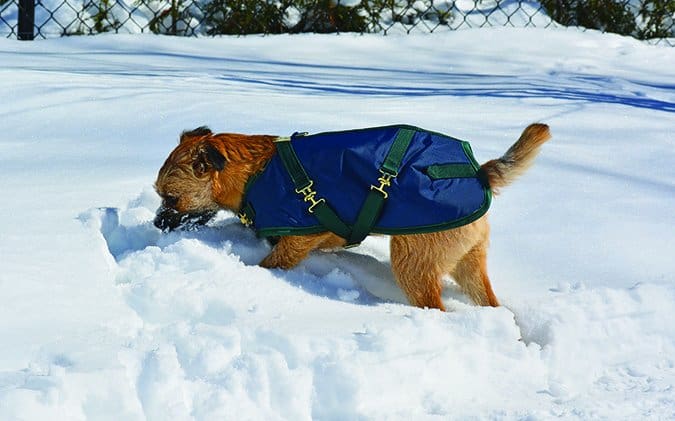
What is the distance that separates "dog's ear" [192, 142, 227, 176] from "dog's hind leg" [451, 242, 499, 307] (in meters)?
0.93

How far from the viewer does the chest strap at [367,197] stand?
306 centimetres

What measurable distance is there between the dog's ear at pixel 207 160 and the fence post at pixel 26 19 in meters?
4.49

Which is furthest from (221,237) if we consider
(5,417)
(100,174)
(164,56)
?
(164,56)

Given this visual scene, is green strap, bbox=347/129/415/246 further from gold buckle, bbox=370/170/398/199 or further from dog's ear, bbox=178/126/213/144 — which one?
dog's ear, bbox=178/126/213/144

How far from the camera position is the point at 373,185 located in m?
3.08

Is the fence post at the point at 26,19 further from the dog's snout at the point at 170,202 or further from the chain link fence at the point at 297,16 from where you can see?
the dog's snout at the point at 170,202

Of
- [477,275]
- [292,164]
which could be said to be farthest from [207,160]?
[477,275]

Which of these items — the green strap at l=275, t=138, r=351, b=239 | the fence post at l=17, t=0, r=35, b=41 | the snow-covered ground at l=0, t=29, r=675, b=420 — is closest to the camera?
the snow-covered ground at l=0, t=29, r=675, b=420

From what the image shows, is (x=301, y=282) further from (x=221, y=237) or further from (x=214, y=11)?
(x=214, y=11)

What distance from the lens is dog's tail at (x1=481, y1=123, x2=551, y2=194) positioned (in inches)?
121

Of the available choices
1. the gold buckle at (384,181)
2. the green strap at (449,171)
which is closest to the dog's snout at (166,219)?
the gold buckle at (384,181)

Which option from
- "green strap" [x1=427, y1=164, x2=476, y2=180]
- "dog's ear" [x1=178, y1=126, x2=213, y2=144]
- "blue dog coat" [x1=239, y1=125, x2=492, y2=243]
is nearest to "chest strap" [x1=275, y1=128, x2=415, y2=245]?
"blue dog coat" [x1=239, y1=125, x2=492, y2=243]

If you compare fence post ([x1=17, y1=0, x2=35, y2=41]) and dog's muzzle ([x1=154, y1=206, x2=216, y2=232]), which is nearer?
dog's muzzle ([x1=154, y1=206, x2=216, y2=232])

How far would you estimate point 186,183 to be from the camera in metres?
3.45
